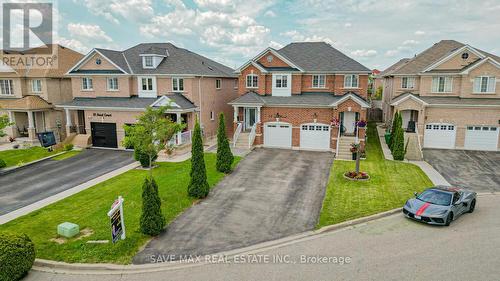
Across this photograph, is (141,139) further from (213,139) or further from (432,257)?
(213,139)

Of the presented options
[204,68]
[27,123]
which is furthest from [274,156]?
[27,123]

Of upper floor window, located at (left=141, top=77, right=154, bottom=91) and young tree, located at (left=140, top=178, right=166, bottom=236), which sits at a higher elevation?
upper floor window, located at (left=141, top=77, right=154, bottom=91)

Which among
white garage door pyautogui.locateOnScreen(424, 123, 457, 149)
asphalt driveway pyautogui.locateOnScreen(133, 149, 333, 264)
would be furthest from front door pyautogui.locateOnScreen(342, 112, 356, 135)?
asphalt driveway pyautogui.locateOnScreen(133, 149, 333, 264)

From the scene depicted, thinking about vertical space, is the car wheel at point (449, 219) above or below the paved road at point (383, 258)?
above

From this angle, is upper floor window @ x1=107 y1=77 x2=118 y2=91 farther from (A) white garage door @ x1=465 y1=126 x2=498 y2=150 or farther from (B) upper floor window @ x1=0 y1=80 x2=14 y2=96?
(A) white garage door @ x1=465 y1=126 x2=498 y2=150

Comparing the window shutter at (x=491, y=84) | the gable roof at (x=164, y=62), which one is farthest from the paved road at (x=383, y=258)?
the gable roof at (x=164, y=62)

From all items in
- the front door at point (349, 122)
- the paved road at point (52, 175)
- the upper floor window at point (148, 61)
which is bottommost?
the paved road at point (52, 175)

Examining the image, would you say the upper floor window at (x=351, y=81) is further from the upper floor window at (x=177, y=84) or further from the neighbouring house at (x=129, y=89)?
the upper floor window at (x=177, y=84)
